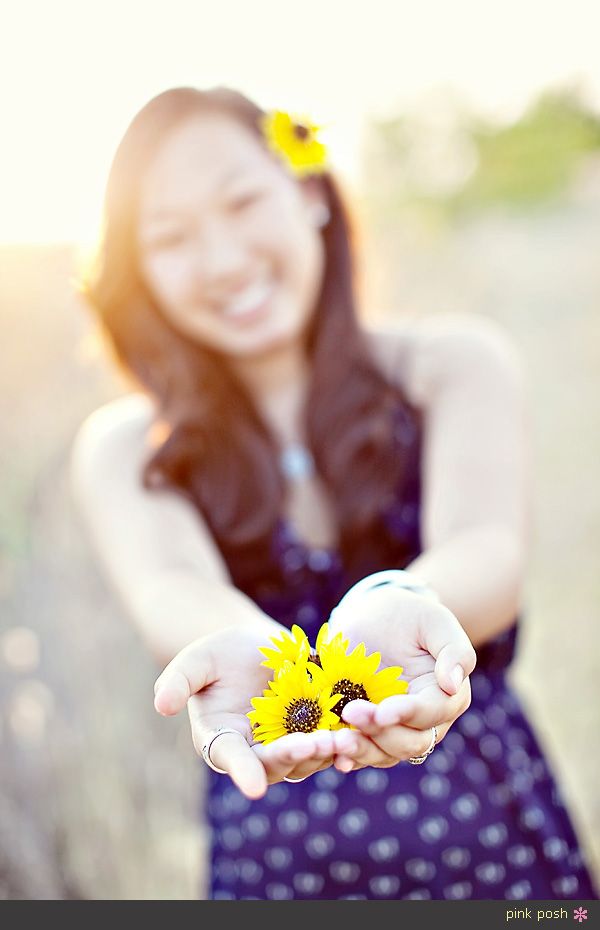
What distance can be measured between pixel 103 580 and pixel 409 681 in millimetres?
1566

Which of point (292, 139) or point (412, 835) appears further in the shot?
point (292, 139)

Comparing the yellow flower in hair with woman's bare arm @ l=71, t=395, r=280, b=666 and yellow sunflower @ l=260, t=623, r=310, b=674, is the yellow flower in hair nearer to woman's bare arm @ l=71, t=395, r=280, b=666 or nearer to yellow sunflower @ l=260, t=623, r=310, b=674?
woman's bare arm @ l=71, t=395, r=280, b=666

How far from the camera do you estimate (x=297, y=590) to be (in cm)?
98

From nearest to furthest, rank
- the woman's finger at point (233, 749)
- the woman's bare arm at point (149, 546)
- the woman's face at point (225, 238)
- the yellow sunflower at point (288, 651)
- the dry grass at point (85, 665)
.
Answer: the woman's finger at point (233, 749) < the yellow sunflower at point (288, 651) < the woman's bare arm at point (149, 546) < the woman's face at point (225, 238) < the dry grass at point (85, 665)

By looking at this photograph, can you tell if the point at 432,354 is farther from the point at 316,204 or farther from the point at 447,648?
the point at 447,648

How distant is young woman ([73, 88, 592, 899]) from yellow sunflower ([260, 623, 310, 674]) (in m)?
0.13

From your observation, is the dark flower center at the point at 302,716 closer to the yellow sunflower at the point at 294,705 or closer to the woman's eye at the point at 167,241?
the yellow sunflower at the point at 294,705

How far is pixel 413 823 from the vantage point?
2.85 feet

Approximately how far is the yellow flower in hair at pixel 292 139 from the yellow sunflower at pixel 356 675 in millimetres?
594

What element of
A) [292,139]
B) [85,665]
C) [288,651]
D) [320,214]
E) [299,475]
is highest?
[292,139]

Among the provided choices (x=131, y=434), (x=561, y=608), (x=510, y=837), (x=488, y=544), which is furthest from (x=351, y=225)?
(x=561, y=608)

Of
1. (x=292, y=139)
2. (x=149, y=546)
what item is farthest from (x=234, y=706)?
(x=292, y=139)

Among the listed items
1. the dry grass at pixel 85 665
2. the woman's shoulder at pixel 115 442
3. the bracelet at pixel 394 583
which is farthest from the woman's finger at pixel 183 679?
the dry grass at pixel 85 665

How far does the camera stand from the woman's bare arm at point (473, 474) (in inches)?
31.8
